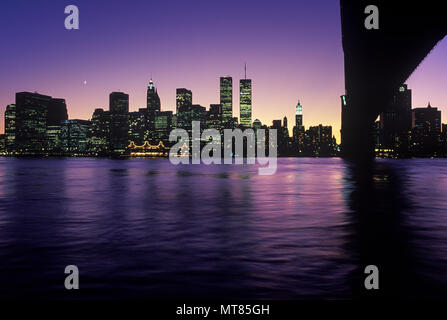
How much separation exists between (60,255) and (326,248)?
617 centimetres

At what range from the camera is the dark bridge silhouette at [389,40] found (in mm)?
17677

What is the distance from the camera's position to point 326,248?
11.7 meters

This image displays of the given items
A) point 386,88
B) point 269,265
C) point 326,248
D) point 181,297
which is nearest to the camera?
point 181,297

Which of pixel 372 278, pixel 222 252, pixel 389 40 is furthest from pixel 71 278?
pixel 389 40

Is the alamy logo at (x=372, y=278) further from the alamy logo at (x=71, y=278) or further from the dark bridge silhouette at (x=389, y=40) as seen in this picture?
the dark bridge silhouette at (x=389, y=40)

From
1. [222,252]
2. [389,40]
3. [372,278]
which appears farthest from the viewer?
[389,40]

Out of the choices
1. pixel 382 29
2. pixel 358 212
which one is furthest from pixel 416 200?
pixel 382 29

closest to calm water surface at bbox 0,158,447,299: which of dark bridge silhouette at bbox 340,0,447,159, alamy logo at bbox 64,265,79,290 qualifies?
alamy logo at bbox 64,265,79,290

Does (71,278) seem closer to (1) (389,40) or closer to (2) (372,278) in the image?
(2) (372,278)

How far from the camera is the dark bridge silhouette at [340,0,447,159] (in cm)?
1768

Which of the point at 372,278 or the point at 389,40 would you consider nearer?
the point at 372,278

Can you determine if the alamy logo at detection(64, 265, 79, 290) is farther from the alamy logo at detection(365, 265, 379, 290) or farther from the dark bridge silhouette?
the dark bridge silhouette

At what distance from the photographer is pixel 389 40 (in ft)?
76.4
